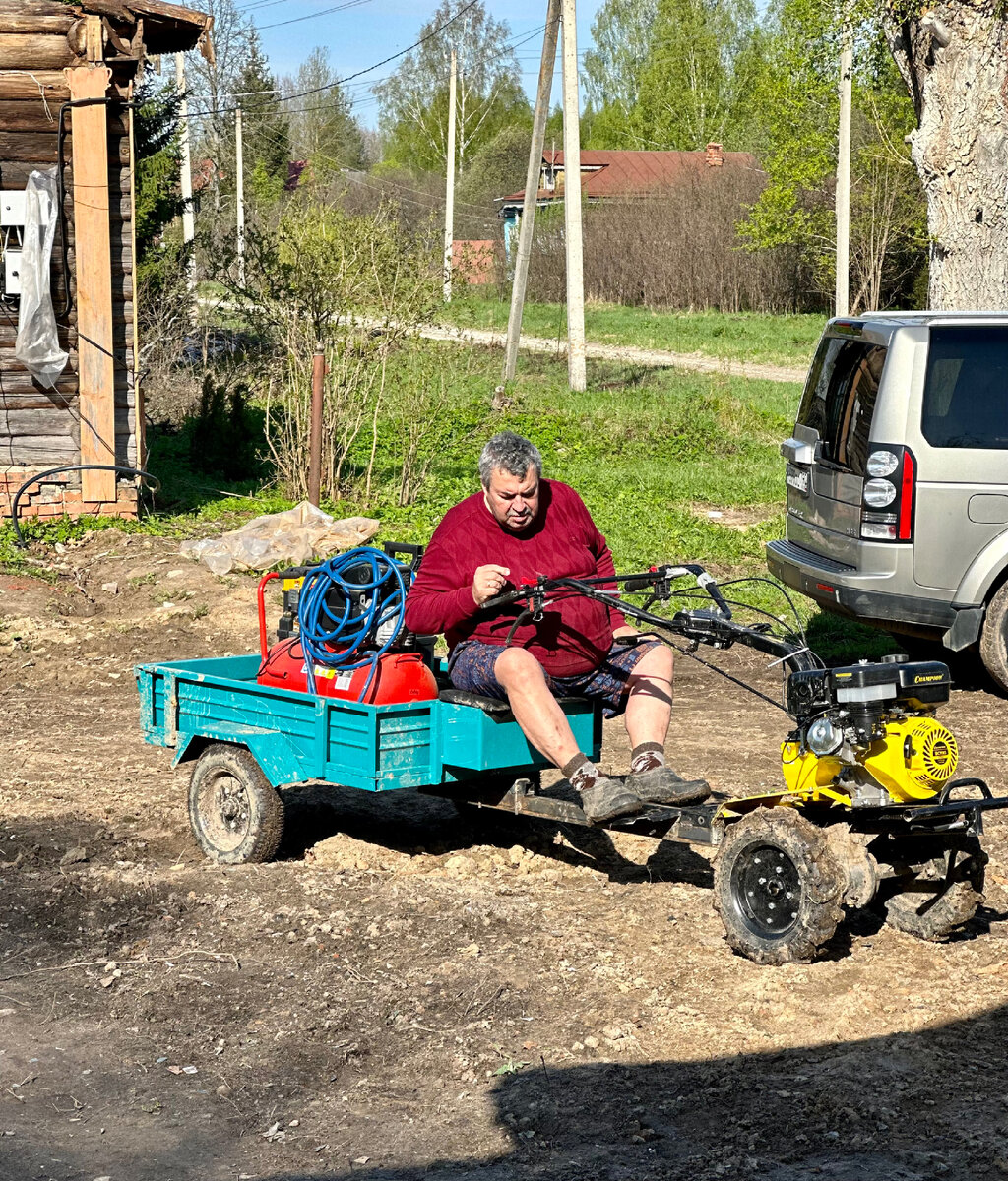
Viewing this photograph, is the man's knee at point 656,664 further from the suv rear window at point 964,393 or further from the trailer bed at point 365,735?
the suv rear window at point 964,393

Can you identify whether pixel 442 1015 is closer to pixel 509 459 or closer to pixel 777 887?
pixel 777 887

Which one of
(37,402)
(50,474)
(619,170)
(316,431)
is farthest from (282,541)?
(619,170)

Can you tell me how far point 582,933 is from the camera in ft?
17.5

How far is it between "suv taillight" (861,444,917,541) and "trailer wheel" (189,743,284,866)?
4.06 meters

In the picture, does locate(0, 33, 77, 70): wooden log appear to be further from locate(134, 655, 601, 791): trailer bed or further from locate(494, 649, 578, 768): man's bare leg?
locate(494, 649, 578, 768): man's bare leg

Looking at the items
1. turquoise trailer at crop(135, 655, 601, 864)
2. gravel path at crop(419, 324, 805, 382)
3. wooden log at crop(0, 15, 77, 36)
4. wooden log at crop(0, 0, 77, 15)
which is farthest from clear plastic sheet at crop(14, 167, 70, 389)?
gravel path at crop(419, 324, 805, 382)

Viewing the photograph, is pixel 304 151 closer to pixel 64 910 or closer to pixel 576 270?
pixel 576 270

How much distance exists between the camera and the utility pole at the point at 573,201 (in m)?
20.8

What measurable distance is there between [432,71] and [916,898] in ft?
253

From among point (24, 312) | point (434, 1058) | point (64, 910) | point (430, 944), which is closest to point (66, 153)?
point (24, 312)

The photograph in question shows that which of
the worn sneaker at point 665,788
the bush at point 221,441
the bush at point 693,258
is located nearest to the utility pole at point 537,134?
the bush at point 221,441

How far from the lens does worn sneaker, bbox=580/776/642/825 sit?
518 centimetres

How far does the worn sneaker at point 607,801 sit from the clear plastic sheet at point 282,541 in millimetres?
6511

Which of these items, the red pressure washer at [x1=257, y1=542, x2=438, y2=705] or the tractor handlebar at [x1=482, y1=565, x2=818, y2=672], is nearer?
the tractor handlebar at [x1=482, y1=565, x2=818, y2=672]
